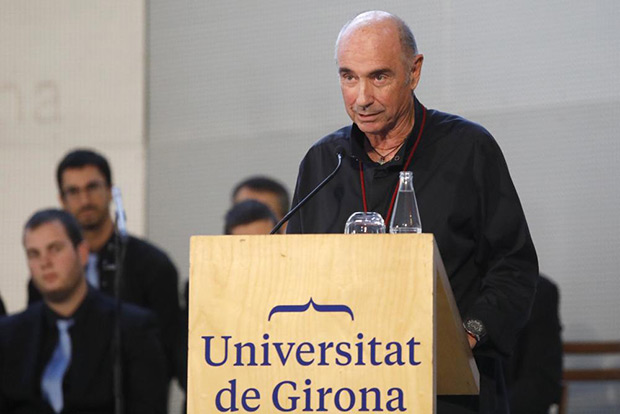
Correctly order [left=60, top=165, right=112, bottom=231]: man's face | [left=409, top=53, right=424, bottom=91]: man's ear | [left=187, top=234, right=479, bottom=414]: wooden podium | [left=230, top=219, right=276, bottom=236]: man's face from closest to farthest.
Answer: [left=187, top=234, right=479, bottom=414]: wooden podium → [left=409, top=53, right=424, bottom=91]: man's ear → [left=230, top=219, right=276, bottom=236]: man's face → [left=60, top=165, right=112, bottom=231]: man's face

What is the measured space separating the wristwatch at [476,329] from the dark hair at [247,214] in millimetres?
2236

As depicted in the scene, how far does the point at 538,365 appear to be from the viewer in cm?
423

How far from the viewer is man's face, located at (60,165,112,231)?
4.96m

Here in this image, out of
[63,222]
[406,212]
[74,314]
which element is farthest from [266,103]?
[406,212]

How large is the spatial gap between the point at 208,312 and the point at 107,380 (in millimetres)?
2667

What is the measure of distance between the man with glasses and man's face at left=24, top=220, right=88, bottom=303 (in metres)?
0.15

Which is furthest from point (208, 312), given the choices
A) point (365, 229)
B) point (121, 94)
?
point (121, 94)

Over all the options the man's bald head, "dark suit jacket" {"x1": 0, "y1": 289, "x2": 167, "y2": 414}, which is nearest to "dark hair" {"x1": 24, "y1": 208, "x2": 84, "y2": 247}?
"dark suit jacket" {"x1": 0, "y1": 289, "x2": 167, "y2": 414}

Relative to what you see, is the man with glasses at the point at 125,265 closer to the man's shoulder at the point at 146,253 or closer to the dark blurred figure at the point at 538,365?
the man's shoulder at the point at 146,253

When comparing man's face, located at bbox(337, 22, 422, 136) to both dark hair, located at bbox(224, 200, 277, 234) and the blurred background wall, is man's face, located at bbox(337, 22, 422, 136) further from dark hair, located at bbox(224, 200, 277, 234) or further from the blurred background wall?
the blurred background wall

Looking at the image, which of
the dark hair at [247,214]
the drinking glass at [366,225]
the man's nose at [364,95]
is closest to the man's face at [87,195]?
the dark hair at [247,214]

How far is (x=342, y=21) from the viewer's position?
18.5ft

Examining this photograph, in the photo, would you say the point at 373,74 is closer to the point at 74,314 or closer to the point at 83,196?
the point at 74,314

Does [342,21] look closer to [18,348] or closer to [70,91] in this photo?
[70,91]
